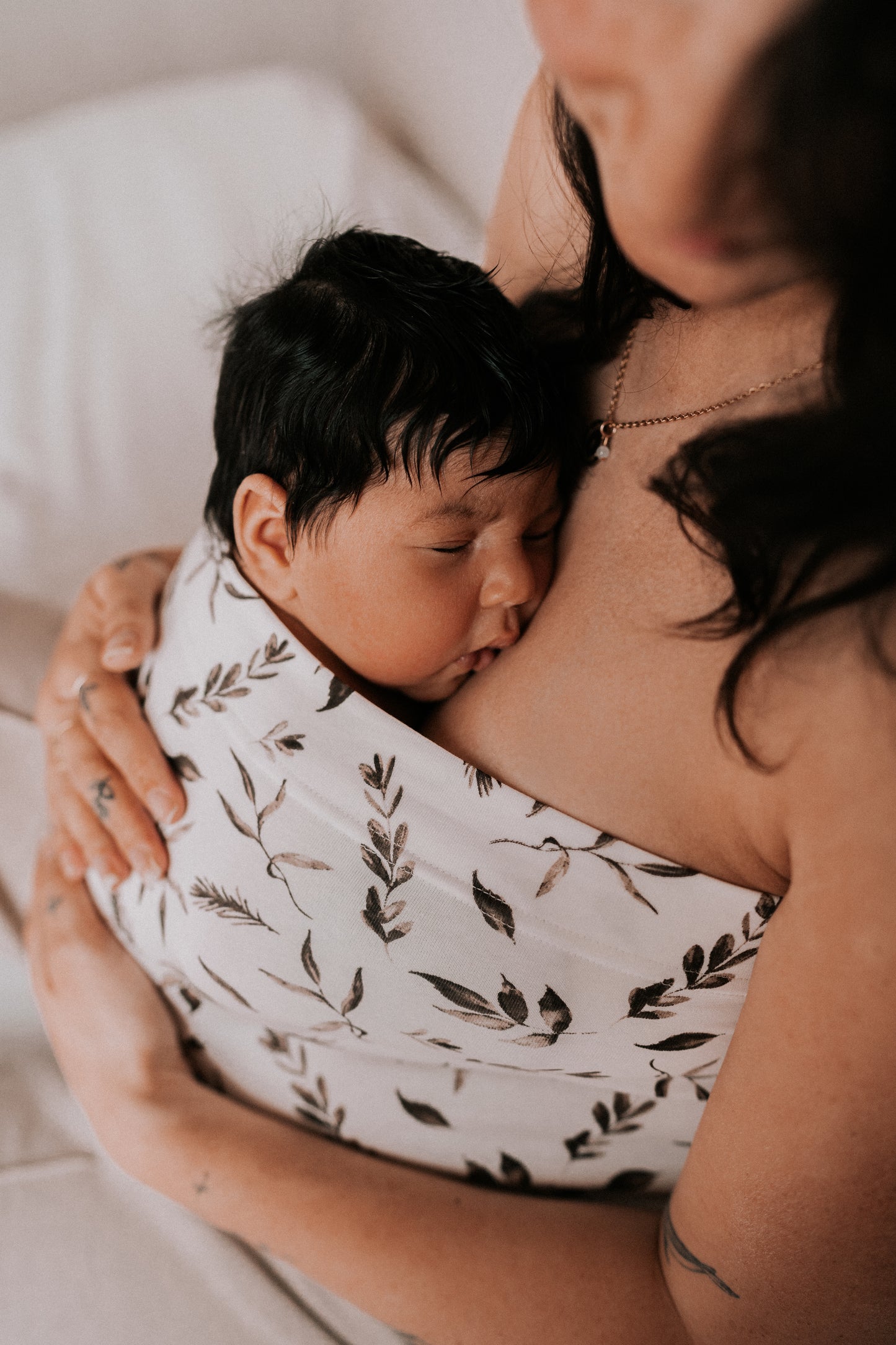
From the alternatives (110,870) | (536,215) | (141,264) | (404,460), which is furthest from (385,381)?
(141,264)

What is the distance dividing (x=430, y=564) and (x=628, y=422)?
19 centimetres

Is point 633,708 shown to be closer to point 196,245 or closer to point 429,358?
point 429,358

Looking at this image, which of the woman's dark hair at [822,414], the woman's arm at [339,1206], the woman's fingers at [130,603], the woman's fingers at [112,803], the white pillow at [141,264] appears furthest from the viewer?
the white pillow at [141,264]

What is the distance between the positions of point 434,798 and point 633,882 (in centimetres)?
15

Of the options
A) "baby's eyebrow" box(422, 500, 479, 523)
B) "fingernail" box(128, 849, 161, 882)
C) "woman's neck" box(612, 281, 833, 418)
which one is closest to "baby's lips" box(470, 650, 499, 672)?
"baby's eyebrow" box(422, 500, 479, 523)

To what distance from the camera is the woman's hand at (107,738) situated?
831 mm

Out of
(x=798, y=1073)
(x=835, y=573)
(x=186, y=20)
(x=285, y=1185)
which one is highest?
(x=186, y=20)

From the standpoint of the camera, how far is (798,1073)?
545mm

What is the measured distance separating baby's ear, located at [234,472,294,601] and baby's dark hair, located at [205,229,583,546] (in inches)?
0.6

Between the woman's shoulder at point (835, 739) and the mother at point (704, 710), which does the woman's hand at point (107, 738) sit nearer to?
the mother at point (704, 710)

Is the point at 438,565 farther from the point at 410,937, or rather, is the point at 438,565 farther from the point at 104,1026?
the point at 104,1026

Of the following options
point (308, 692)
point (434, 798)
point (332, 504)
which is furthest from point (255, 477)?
point (434, 798)

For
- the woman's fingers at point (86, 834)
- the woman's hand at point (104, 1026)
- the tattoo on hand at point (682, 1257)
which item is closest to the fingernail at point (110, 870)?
the woman's fingers at point (86, 834)

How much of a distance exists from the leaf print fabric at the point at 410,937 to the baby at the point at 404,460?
8 centimetres
